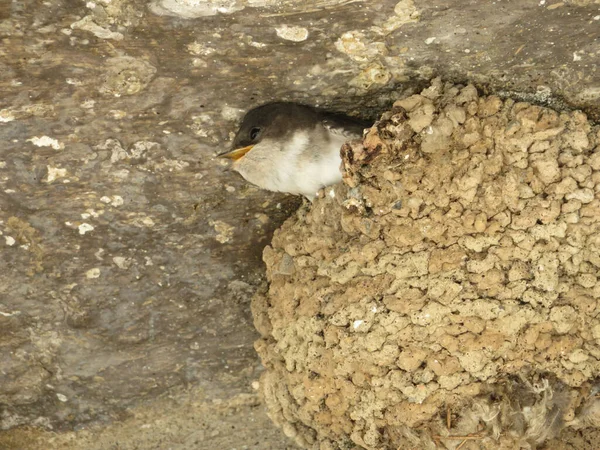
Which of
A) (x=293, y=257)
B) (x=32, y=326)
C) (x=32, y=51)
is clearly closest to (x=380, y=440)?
(x=293, y=257)

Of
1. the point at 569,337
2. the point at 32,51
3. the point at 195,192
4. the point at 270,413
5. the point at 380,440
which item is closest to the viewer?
the point at 32,51

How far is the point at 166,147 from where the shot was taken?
325 cm

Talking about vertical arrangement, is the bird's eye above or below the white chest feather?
above

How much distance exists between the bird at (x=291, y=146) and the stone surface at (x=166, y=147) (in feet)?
0.23

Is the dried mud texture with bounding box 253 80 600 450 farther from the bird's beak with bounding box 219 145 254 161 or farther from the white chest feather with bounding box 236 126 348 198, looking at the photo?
the bird's beak with bounding box 219 145 254 161

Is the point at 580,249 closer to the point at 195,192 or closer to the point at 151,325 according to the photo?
the point at 195,192

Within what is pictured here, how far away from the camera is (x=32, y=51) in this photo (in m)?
2.80

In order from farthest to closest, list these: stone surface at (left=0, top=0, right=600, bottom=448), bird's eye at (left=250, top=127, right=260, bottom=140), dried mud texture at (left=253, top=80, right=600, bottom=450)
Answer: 1. bird's eye at (left=250, top=127, right=260, bottom=140)
2. dried mud texture at (left=253, top=80, right=600, bottom=450)
3. stone surface at (left=0, top=0, right=600, bottom=448)

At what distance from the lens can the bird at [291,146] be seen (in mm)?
3117

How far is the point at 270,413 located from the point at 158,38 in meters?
1.71

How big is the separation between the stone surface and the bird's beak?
100mm

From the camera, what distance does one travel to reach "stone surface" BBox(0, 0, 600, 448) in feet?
9.17

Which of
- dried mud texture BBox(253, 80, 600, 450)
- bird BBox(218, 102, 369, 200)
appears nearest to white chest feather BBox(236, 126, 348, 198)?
bird BBox(218, 102, 369, 200)

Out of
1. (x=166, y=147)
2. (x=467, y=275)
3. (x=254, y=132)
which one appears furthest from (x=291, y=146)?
(x=467, y=275)
